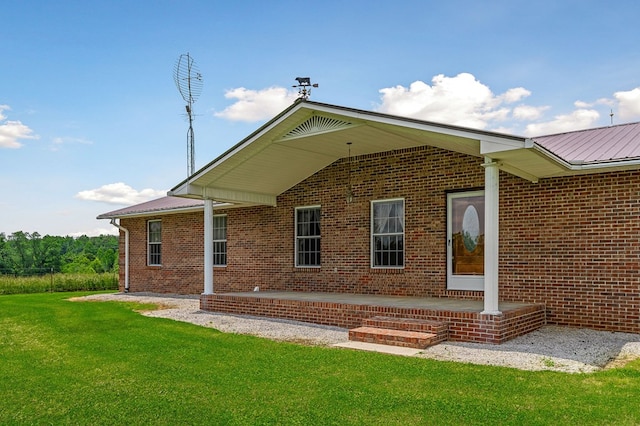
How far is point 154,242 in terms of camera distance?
59.3 feet

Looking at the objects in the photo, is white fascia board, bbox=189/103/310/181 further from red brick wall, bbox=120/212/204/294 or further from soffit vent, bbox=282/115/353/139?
red brick wall, bbox=120/212/204/294

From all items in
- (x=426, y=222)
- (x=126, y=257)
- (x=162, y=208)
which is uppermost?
(x=162, y=208)

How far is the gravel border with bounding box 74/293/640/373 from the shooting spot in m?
6.72

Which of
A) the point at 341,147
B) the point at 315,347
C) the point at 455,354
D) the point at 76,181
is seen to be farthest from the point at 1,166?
the point at 455,354

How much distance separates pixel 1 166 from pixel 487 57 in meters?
19.0

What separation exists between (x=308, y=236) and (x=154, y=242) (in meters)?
6.93

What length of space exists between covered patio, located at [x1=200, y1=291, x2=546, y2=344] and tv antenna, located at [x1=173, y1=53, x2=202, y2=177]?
536 centimetres

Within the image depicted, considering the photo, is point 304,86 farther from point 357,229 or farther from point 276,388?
point 276,388

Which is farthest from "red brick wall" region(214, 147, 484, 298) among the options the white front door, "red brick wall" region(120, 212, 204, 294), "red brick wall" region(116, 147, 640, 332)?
"red brick wall" region(120, 212, 204, 294)

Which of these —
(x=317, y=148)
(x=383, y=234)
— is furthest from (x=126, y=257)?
(x=383, y=234)

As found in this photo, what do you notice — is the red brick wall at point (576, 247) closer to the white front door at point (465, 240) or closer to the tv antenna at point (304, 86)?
the white front door at point (465, 240)

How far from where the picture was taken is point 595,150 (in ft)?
32.0

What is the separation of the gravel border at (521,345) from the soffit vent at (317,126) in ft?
11.8

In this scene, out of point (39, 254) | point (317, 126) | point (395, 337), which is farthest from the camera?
point (39, 254)
